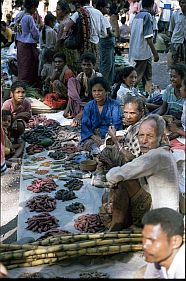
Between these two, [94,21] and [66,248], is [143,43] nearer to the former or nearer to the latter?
[94,21]

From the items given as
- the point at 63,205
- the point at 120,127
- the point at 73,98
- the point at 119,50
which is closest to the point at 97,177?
the point at 63,205

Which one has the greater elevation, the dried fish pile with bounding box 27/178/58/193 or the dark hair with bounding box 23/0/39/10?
the dark hair with bounding box 23/0/39/10

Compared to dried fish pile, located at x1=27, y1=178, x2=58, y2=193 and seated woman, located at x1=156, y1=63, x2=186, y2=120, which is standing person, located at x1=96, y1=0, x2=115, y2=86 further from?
dried fish pile, located at x1=27, y1=178, x2=58, y2=193

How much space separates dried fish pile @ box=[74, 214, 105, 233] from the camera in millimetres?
4719

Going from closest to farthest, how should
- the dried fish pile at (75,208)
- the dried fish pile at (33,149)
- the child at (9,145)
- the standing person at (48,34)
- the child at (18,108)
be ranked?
the dried fish pile at (75,208) < the child at (9,145) < the dried fish pile at (33,149) < the child at (18,108) < the standing person at (48,34)

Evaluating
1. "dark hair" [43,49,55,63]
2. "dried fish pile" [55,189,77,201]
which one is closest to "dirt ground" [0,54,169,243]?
"dried fish pile" [55,189,77,201]

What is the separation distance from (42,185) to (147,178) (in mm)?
1699

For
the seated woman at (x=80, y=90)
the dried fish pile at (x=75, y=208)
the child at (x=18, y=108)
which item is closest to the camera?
the dried fish pile at (x=75, y=208)

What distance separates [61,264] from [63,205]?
3.78ft

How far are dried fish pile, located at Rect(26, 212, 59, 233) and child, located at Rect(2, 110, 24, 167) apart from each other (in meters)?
1.40

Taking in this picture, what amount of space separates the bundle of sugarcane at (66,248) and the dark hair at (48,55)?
16.4ft

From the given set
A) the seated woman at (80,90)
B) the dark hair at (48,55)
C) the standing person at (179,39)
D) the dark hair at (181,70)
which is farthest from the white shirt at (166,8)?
the dark hair at (181,70)

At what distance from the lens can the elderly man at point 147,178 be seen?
4.00m

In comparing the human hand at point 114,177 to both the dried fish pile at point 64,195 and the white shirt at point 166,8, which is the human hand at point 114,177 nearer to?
the dried fish pile at point 64,195
